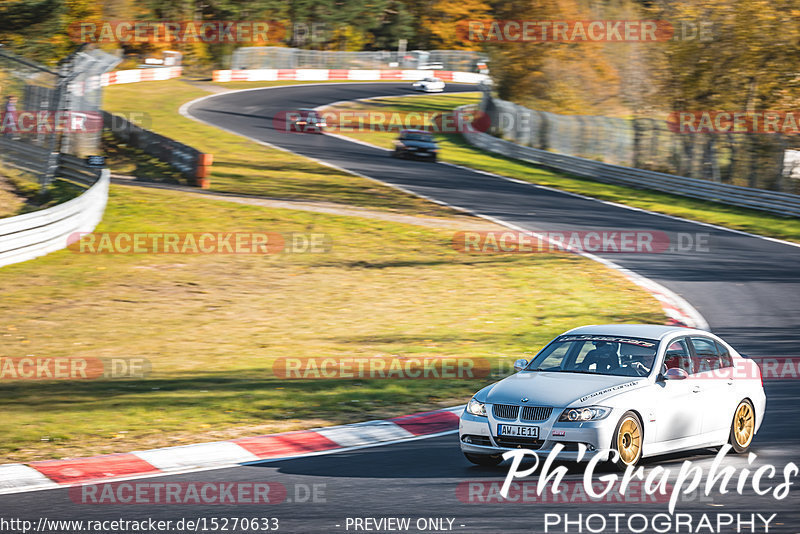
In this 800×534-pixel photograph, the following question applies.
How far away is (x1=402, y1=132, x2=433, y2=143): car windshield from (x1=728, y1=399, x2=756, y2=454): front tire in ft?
103

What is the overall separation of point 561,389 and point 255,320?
9.30m

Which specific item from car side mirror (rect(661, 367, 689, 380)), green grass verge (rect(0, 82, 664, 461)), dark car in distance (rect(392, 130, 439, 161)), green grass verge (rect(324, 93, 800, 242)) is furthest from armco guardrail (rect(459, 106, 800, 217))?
car side mirror (rect(661, 367, 689, 380))

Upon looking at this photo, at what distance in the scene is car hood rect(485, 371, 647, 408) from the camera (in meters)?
8.82

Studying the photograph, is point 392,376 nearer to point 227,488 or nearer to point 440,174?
point 227,488

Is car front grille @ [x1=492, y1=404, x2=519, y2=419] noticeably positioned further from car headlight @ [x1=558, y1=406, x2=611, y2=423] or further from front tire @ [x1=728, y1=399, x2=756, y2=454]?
front tire @ [x1=728, y1=399, x2=756, y2=454]

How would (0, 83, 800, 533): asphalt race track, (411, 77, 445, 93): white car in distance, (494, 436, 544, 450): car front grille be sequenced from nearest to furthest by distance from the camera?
(0, 83, 800, 533): asphalt race track < (494, 436, 544, 450): car front grille < (411, 77, 445, 93): white car in distance

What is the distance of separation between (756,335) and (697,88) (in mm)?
26654

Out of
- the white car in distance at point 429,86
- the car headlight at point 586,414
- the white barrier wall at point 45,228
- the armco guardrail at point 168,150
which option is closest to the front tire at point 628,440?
the car headlight at point 586,414

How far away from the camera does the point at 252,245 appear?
80.7 ft

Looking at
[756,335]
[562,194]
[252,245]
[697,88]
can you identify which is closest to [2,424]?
[756,335]

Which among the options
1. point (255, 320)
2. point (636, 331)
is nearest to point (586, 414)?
point (636, 331)

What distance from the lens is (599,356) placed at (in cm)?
975

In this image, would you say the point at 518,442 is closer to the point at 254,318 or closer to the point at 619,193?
the point at 254,318

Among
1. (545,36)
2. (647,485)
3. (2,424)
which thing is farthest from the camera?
(545,36)
